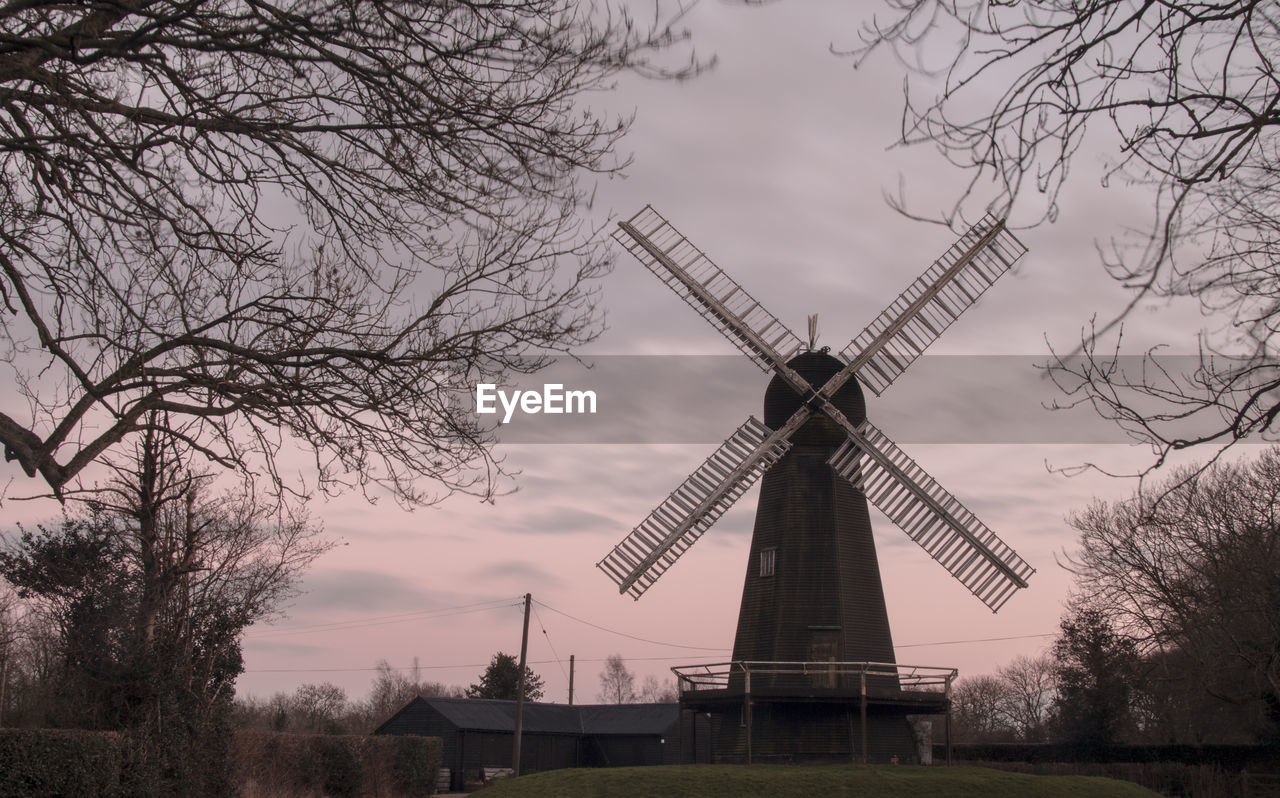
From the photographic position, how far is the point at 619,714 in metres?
46.8

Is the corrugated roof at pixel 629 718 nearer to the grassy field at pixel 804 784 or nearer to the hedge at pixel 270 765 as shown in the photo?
the hedge at pixel 270 765

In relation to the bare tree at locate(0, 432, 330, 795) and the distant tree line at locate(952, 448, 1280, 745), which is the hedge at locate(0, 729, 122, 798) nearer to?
the bare tree at locate(0, 432, 330, 795)

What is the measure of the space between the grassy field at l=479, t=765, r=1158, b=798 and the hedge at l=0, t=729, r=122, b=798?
275 inches

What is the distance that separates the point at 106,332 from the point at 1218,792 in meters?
26.0

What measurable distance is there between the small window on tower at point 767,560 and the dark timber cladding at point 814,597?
2cm

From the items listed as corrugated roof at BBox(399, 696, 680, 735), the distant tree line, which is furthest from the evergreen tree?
the distant tree line

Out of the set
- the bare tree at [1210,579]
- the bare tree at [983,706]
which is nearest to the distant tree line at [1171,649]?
the bare tree at [1210,579]

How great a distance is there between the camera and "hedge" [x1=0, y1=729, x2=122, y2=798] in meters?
13.9

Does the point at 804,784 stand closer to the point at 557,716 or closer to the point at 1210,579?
the point at 1210,579

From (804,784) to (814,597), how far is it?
14.2 ft

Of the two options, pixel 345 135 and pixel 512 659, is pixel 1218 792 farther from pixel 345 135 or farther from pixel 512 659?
pixel 512 659

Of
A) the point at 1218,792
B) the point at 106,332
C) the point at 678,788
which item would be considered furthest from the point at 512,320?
the point at 1218,792

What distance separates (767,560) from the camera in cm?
2323

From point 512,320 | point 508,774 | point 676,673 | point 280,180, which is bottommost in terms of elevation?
point 508,774
